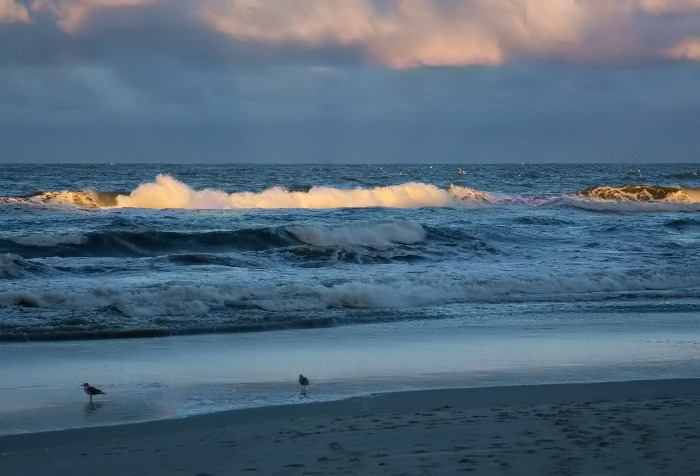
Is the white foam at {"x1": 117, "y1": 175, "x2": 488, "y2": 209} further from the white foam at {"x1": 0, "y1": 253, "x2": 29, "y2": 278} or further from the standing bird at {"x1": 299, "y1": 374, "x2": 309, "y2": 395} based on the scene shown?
the standing bird at {"x1": 299, "y1": 374, "x2": 309, "y2": 395}

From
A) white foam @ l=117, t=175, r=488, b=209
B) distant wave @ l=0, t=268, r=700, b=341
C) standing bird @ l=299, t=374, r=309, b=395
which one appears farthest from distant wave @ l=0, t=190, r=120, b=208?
standing bird @ l=299, t=374, r=309, b=395

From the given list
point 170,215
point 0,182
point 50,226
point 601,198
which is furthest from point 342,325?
point 0,182

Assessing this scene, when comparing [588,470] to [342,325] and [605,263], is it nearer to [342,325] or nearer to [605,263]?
[342,325]

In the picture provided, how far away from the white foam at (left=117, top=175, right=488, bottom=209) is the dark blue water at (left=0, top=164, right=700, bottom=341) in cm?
324

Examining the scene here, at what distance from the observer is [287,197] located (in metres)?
40.2

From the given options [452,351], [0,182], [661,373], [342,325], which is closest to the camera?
[661,373]

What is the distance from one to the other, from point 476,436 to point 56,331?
654cm

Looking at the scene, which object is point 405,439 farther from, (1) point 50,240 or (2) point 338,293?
(1) point 50,240

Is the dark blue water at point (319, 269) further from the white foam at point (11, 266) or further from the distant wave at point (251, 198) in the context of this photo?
the distant wave at point (251, 198)

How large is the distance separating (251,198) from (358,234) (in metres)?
16.3

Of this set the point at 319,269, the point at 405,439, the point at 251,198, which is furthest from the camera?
the point at 251,198

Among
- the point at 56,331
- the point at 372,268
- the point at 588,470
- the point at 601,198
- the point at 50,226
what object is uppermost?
the point at 601,198

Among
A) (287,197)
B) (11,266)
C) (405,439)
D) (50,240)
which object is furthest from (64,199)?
(405,439)

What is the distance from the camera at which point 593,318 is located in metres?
13.1
